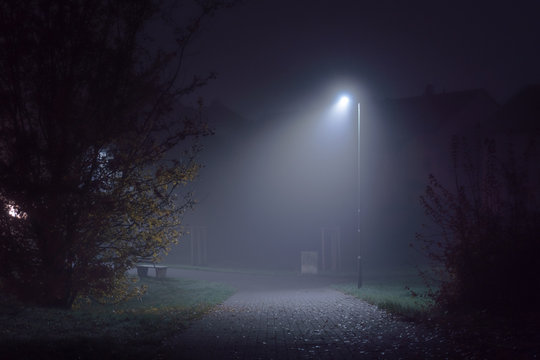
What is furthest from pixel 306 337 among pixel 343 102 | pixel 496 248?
pixel 343 102

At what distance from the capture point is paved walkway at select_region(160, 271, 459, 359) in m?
7.43

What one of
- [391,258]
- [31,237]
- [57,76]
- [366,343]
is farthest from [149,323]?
[391,258]

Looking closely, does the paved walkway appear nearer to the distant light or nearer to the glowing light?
the glowing light

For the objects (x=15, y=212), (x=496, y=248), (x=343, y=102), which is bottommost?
(x=496, y=248)

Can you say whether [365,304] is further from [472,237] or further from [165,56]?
[165,56]

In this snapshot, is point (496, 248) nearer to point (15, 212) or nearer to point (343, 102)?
point (15, 212)

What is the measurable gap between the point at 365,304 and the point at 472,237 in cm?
506

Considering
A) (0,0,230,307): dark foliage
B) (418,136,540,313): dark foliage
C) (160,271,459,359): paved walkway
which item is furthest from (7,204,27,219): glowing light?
(418,136,540,313): dark foliage

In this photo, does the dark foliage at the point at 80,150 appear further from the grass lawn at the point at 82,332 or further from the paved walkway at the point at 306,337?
the paved walkway at the point at 306,337

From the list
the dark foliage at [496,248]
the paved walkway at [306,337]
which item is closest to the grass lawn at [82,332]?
the paved walkway at [306,337]

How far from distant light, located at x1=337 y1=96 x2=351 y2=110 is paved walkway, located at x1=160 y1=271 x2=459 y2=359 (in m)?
11.5

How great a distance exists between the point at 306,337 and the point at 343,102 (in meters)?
15.1

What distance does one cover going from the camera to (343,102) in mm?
22094

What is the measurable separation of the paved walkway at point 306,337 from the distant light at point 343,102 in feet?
37.7
